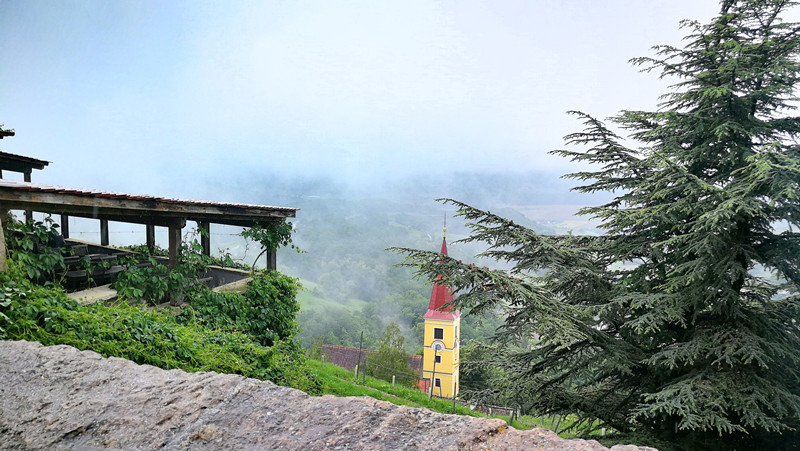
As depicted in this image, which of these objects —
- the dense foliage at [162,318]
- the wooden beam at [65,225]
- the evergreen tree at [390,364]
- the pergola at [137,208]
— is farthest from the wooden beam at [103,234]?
the evergreen tree at [390,364]

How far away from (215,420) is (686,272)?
5.38m

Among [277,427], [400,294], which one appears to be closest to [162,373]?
[277,427]

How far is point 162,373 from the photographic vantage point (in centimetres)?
231

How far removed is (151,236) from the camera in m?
8.38

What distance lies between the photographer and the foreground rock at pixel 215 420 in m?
1.53

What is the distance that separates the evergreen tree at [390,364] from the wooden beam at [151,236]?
21.4 meters

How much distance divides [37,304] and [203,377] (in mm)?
2286

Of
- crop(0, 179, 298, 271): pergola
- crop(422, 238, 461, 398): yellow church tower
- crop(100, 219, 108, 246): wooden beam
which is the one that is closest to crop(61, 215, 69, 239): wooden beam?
crop(100, 219, 108, 246): wooden beam

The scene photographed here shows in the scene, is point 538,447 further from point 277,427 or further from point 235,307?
point 235,307

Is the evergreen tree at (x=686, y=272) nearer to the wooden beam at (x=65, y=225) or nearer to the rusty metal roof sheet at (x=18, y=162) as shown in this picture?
the wooden beam at (x=65, y=225)

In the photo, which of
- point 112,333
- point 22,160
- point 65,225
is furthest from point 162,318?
point 22,160

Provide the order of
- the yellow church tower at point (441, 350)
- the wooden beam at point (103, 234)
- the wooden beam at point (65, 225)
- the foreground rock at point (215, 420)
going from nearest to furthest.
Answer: the foreground rock at point (215, 420) → the wooden beam at point (103, 234) → the wooden beam at point (65, 225) → the yellow church tower at point (441, 350)

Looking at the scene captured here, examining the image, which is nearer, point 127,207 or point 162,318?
point 162,318

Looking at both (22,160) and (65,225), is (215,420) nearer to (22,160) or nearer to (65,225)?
(65,225)
